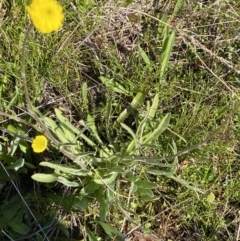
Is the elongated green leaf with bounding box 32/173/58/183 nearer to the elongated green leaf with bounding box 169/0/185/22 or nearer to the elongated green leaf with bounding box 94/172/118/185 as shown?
the elongated green leaf with bounding box 94/172/118/185

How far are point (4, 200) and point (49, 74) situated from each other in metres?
0.51

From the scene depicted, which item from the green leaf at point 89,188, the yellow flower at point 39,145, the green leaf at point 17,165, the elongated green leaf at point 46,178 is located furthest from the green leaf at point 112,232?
the yellow flower at point 39,145

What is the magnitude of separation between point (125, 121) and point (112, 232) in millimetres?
440

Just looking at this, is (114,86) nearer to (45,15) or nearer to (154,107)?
(154,107)

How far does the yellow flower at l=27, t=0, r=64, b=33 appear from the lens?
1.18 m

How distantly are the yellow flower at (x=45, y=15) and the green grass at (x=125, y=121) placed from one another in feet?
1.94

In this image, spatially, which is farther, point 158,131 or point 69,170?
point 158,131

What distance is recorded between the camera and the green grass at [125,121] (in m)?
1.86

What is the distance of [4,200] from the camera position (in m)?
1.93

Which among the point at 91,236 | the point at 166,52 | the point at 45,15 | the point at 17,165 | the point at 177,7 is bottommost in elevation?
the point at 91,236

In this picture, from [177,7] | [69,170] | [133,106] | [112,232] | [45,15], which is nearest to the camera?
[45,15]

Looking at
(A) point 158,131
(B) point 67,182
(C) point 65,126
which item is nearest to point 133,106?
(A) point 158,131

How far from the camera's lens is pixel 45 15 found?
1.20 metres

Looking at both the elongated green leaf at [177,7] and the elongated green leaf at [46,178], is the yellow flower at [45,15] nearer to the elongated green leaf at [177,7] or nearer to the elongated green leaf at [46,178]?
the elongated green leaf at [46,178]
